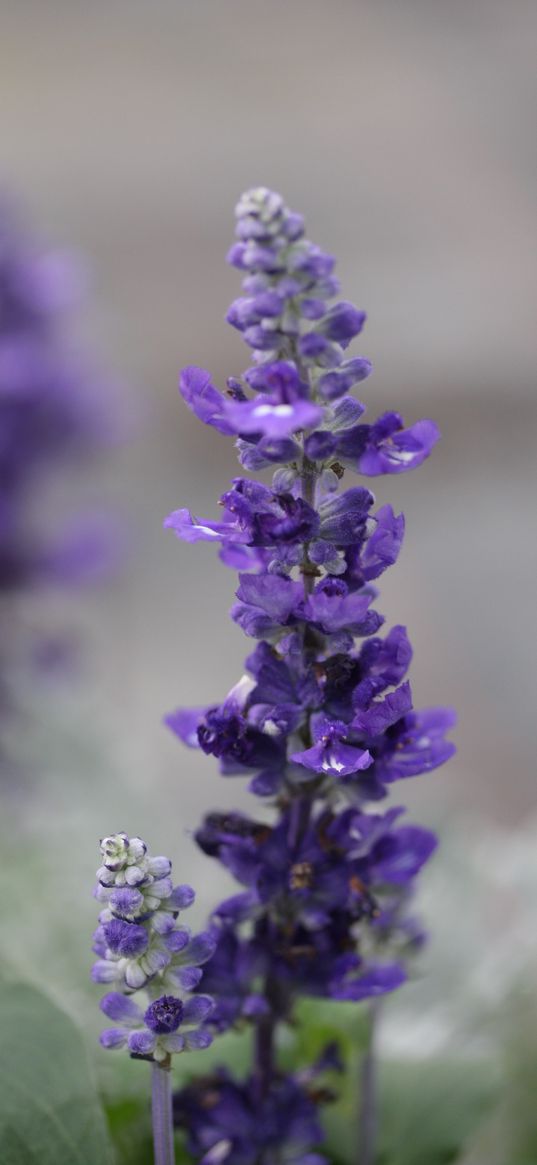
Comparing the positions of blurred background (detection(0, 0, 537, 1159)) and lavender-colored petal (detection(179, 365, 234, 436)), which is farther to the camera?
blurred background (detection(0, 0, 537, 1159))

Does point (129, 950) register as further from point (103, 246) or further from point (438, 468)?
point (103, 246)

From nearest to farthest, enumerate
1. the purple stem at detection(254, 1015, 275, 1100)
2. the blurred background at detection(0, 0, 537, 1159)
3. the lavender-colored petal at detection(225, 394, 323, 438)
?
the lavender-colored petal at detection(225, 394, 323, 438), the purple stem at detection(254, 1015, 275, 1100), the blurred background at detection(0, 0, 537, 1159)

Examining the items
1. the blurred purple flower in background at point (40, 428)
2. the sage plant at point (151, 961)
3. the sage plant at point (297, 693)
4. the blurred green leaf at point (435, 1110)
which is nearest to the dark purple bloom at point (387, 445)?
the sage plant at point (297, 693)

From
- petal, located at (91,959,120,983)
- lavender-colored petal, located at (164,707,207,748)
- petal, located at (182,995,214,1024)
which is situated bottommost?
petal, located at (182,995,214,1024)

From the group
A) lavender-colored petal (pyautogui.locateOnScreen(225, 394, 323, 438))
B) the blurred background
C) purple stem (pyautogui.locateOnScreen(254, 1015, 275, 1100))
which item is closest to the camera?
lavender-colored petal (pyautogui.locateOnScreen(225, 394, 323, 438))

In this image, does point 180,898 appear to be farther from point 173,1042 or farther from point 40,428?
point 40,428

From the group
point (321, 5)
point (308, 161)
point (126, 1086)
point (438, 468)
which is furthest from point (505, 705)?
point (321, 5)

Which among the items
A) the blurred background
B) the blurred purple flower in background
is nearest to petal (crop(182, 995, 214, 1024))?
the blurred background

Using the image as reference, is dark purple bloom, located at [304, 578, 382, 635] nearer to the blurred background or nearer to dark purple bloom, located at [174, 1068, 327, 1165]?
dark purple bloom, located at [174, 1068, 327, 1165]
